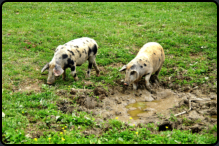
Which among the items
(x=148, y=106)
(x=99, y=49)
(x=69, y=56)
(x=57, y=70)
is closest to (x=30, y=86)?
(x=57, y=70)

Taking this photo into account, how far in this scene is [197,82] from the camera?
9.85 m

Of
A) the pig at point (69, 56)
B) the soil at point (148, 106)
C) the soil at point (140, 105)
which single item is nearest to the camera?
the soil at point (140, 105)

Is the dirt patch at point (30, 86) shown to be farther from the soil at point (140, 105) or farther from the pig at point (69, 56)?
the pig at point (69, 56)

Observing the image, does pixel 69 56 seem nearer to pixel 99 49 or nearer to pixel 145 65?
pixel 145 65

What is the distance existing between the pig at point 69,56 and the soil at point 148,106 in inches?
45.3

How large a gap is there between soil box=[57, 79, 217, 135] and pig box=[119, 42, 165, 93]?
548mm

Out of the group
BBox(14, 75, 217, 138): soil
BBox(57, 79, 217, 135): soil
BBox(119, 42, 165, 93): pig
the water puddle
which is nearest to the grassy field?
BBox(14, 75, 217, 138): soil

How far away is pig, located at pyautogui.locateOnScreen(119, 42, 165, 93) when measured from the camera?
8859 millimetres

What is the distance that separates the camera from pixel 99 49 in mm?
12633

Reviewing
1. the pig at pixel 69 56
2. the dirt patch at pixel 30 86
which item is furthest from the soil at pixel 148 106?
the dirt patch at pixel 30 86

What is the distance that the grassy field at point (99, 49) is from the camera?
19.8 ft

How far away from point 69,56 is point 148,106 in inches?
133

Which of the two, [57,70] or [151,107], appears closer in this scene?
[151,107]

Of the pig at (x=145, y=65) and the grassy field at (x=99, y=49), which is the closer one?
the grassy field at (x=99, y=49)
